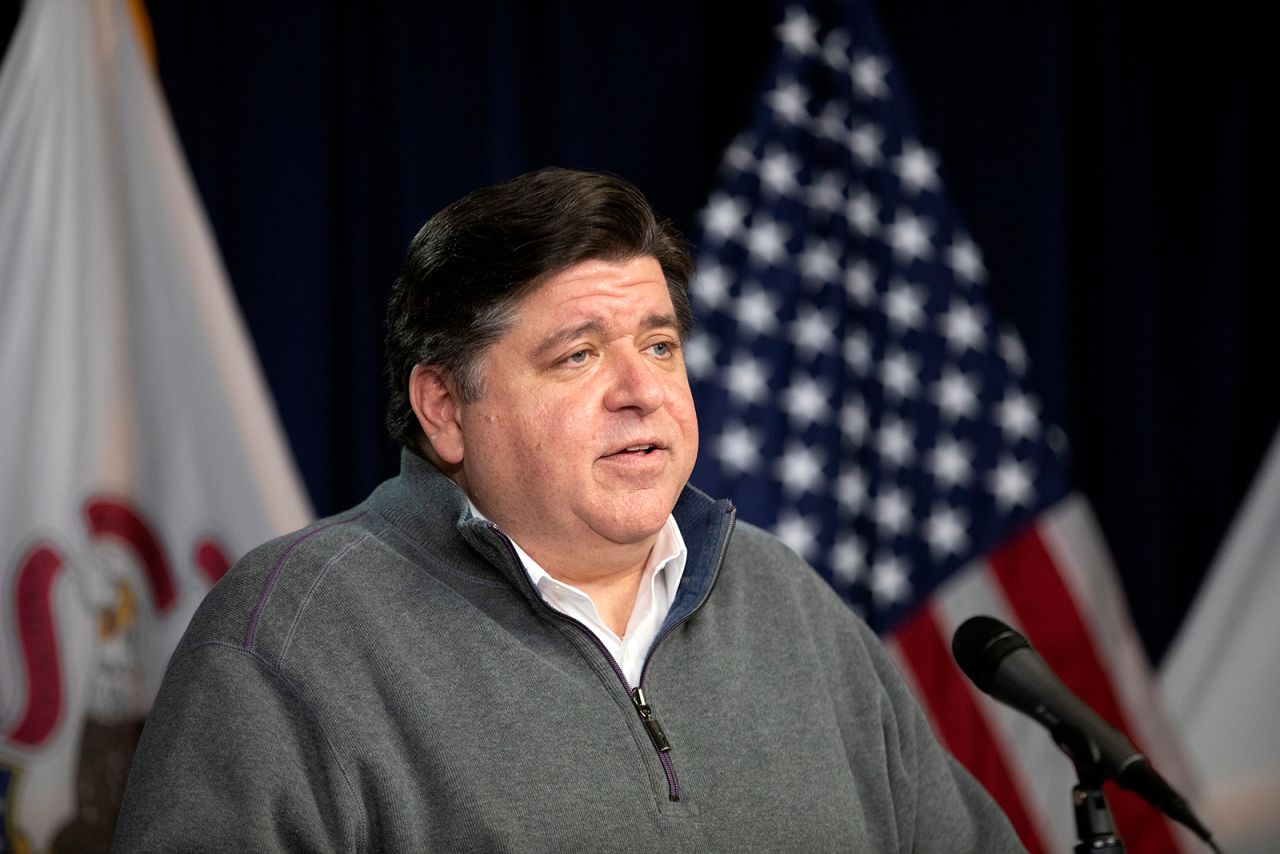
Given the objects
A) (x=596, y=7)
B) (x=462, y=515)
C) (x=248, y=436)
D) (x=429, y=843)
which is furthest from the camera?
(x=596, y=7)

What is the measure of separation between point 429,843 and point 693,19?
2.35m

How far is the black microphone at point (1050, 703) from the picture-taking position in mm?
1392

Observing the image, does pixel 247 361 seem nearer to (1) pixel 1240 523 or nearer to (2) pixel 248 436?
(2) pixel 248 436

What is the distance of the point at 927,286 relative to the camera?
3049 mm

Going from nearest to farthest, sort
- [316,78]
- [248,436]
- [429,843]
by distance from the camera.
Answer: [429,843] → [248,436] → [316,78]

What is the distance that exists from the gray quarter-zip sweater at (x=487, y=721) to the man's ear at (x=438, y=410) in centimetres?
4

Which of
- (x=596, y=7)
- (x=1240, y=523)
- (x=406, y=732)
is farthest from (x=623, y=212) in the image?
(x=1240, y=523)

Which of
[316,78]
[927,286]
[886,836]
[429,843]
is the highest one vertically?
[316,78]

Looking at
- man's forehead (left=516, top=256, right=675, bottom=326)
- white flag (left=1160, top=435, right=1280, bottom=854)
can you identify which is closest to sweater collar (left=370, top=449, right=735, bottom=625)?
man's forehead (left=516, top=256, right=675, bottom=326)

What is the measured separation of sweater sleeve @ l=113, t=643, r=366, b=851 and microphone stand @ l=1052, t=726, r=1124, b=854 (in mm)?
700

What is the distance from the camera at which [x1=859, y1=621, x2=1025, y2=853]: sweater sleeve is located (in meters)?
1.76

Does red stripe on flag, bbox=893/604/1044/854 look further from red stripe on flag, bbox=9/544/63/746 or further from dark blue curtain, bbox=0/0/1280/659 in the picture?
red stripe on flag, bbox=9/544/63/746

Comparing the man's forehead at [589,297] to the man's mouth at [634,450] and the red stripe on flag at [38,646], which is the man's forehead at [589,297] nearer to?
the man's mouth at [634,450]

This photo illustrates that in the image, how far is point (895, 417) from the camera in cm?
304
